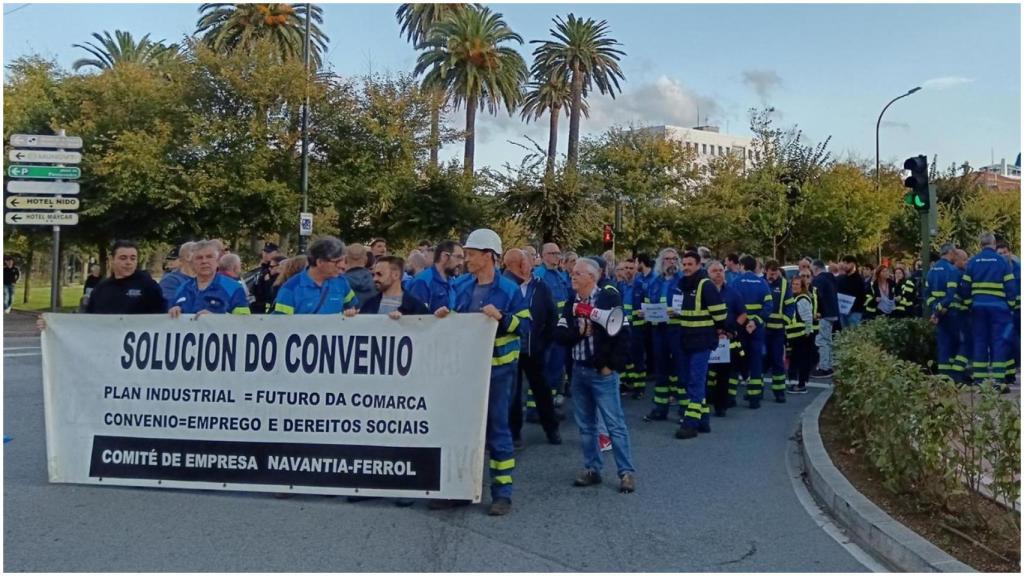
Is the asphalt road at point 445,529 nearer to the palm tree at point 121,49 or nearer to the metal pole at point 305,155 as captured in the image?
the metal pole at point 305,155

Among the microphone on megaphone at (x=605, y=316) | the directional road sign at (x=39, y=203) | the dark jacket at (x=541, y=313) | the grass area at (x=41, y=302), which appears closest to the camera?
the microphone on megaphone at (x=605, y=316)

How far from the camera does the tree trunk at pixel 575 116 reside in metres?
38.7

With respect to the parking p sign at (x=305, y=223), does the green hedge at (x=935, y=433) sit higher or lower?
lower

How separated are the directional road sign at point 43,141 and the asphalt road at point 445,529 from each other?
601 centimetres

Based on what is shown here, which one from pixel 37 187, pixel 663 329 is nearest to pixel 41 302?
pixel 37 187

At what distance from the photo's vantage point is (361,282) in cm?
851

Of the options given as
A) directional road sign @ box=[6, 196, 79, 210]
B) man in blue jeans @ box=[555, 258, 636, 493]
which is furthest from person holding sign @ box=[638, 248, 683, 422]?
directional road sign @ box=[6, 196, 79, 210]

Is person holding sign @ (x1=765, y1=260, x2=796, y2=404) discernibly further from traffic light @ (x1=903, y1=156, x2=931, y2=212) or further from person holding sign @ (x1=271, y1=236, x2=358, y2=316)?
person holding sign @ (x1=271, y1=236, x2=358, y2=316)

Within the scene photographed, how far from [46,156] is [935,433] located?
1132 cm

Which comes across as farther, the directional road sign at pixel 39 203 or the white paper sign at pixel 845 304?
the white paper sign at pixel 845 304

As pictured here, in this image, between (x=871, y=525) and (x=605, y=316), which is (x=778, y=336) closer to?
(x=605, y=316)

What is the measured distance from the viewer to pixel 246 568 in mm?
4773

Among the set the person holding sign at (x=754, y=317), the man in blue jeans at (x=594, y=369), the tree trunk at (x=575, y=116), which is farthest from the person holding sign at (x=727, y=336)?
the tree trunk at (x=575, y=116)

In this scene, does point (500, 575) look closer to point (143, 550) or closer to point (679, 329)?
point (143, 550)
